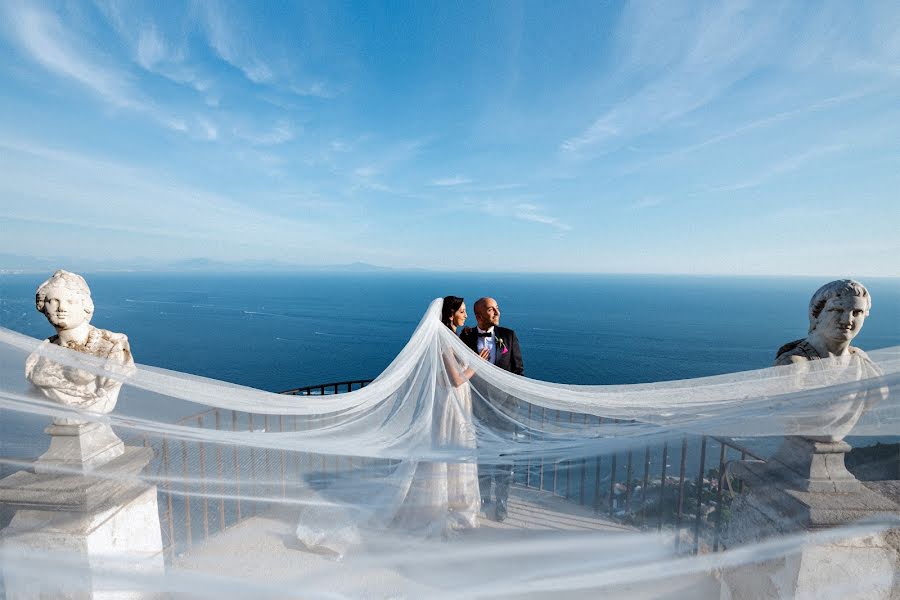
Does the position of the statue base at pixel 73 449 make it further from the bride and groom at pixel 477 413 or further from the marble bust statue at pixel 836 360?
the marble bust statue at pixel 836 360

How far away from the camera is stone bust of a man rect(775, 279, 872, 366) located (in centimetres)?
186

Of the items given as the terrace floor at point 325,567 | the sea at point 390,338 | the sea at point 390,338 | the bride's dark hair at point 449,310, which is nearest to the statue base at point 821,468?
the terrace floor at point 325,567

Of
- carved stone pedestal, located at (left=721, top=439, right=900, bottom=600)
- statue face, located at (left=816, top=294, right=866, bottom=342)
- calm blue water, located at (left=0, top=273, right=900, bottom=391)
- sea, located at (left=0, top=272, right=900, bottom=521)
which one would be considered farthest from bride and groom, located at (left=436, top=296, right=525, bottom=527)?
calm blue water, located at (left=0, top=273, right=900, bottom=391)

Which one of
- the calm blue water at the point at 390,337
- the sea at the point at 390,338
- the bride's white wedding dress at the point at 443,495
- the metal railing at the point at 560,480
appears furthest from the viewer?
the calm blue water at the point at 390,337

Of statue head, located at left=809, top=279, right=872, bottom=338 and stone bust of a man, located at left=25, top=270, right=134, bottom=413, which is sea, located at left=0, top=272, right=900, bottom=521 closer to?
stone bust of a man, located at left=25, top=270, right=134, bottom=413

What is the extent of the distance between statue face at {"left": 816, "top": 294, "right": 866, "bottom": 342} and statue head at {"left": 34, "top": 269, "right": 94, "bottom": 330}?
332 centimetres

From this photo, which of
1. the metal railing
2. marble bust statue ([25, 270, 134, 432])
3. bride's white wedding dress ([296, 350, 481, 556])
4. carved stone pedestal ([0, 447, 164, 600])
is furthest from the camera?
bride's white wedding dress ([296, 350, 481, 556])

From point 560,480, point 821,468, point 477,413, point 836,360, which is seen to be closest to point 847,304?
point 836,360

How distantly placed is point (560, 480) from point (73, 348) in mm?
2601

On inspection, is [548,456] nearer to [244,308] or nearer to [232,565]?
[232,565]

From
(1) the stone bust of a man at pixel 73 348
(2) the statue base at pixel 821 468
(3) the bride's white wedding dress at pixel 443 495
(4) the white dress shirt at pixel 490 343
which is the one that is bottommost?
(3) the bride's white wedding dress at pixel 443 495

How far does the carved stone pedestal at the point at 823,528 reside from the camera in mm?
1817

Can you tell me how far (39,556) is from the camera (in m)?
1.73

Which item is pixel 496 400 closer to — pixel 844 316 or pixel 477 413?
pixel 477 413
